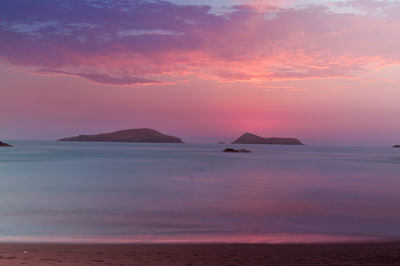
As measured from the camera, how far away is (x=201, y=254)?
7816mm

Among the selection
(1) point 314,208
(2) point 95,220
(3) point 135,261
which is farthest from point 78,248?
(1) point 314,208

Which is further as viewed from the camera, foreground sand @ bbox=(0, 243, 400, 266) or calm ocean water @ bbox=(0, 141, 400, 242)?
calm ocean water @ bbox=(0, 141, 400, 242)

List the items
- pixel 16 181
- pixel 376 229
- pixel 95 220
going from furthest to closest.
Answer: pixel 16 181, pixel 95 220, pixel 376 229

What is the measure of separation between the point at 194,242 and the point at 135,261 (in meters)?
2.76

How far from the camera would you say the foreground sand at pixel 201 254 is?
7.05m

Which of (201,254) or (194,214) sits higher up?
(201,254)

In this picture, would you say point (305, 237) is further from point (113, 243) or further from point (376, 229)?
point (113, 243)

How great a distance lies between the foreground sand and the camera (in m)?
7.05

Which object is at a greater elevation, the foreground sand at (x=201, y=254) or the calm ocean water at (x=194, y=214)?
the foreground sand at (x=201, y=254)

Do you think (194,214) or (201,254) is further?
(194,214)

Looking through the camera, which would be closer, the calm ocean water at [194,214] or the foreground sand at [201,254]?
the foreground sand at [201,254]

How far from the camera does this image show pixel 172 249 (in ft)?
27.6

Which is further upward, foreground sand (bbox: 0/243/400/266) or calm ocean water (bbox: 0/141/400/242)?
foreground sand (bbox: 0/243/400/266)

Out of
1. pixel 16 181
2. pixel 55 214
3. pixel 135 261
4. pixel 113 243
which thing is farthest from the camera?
pixel 16 181
